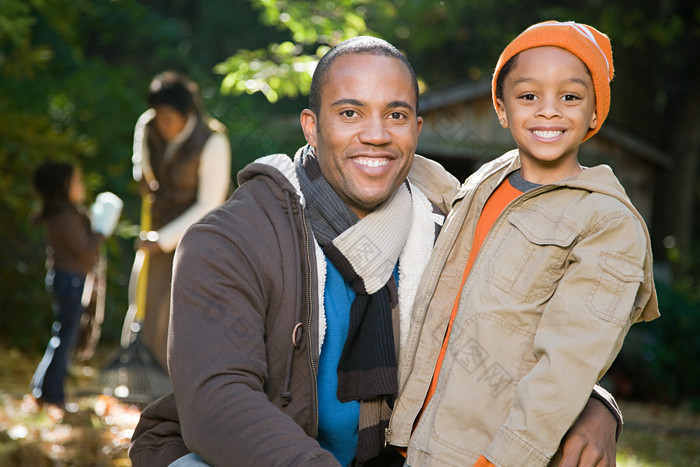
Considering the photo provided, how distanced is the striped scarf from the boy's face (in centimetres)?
49

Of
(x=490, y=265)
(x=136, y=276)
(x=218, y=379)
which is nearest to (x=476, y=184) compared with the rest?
(x=490, y=265)

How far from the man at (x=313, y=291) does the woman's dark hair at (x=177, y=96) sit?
7.83ft

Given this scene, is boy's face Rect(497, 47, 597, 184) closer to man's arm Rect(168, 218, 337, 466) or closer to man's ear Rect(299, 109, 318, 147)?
man's ear Rect(299, 109, 318, 147)

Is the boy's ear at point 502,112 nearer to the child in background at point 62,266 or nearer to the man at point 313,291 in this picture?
the man at point 313,291

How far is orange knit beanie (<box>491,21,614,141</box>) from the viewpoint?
2305 millimetres

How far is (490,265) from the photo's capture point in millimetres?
2234

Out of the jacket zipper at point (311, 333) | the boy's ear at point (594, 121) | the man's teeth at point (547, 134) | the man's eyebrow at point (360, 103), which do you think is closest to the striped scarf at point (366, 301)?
the jacket zipper at point (311, 333)

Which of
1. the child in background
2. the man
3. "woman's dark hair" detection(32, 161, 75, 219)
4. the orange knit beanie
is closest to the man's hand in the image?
the man

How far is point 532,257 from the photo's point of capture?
2170 millimetres

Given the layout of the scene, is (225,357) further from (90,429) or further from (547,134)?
(90,429)

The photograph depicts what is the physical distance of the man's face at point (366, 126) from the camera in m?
2.42

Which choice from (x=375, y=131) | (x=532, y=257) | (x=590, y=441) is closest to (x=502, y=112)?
(x=375, y=131)

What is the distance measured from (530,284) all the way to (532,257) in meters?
0.07

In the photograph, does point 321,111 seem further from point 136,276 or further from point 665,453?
point 665,453
